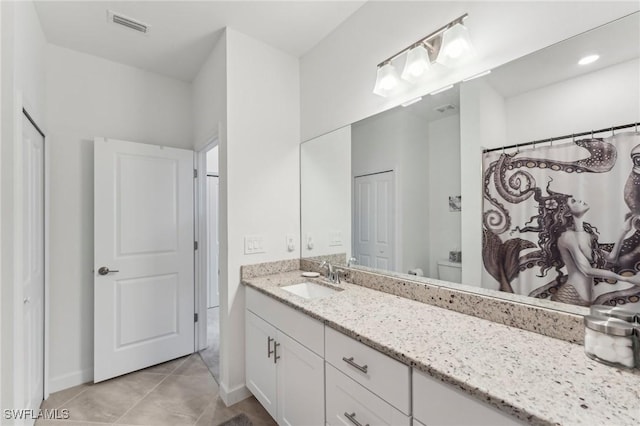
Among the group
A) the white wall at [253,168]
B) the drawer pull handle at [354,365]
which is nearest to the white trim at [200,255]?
the white wall at [253,168]

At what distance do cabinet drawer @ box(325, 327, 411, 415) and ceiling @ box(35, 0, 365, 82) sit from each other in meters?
2.01

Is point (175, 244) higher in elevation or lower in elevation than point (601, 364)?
higher

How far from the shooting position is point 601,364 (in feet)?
2.80

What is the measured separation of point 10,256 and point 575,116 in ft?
8.23

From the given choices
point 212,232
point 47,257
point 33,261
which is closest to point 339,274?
point 33,261

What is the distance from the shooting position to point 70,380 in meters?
2.19

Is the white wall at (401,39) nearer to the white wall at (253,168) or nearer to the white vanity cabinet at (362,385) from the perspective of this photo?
the white wall at (253,168)

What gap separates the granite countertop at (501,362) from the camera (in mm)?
666

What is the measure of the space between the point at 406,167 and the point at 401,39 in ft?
2.45

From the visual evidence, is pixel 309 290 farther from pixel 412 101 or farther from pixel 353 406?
pixel 412 101

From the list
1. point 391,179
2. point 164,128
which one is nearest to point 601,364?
point 391,179

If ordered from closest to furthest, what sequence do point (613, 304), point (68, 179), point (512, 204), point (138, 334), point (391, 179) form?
1. point (613, 304)
2. point (512, 204)
3. point (391, 179)
4. point (68, 179)
5. point (138, 334)

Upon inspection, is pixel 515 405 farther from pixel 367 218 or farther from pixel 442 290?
pixel 367 218

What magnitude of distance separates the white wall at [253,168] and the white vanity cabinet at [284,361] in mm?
146
